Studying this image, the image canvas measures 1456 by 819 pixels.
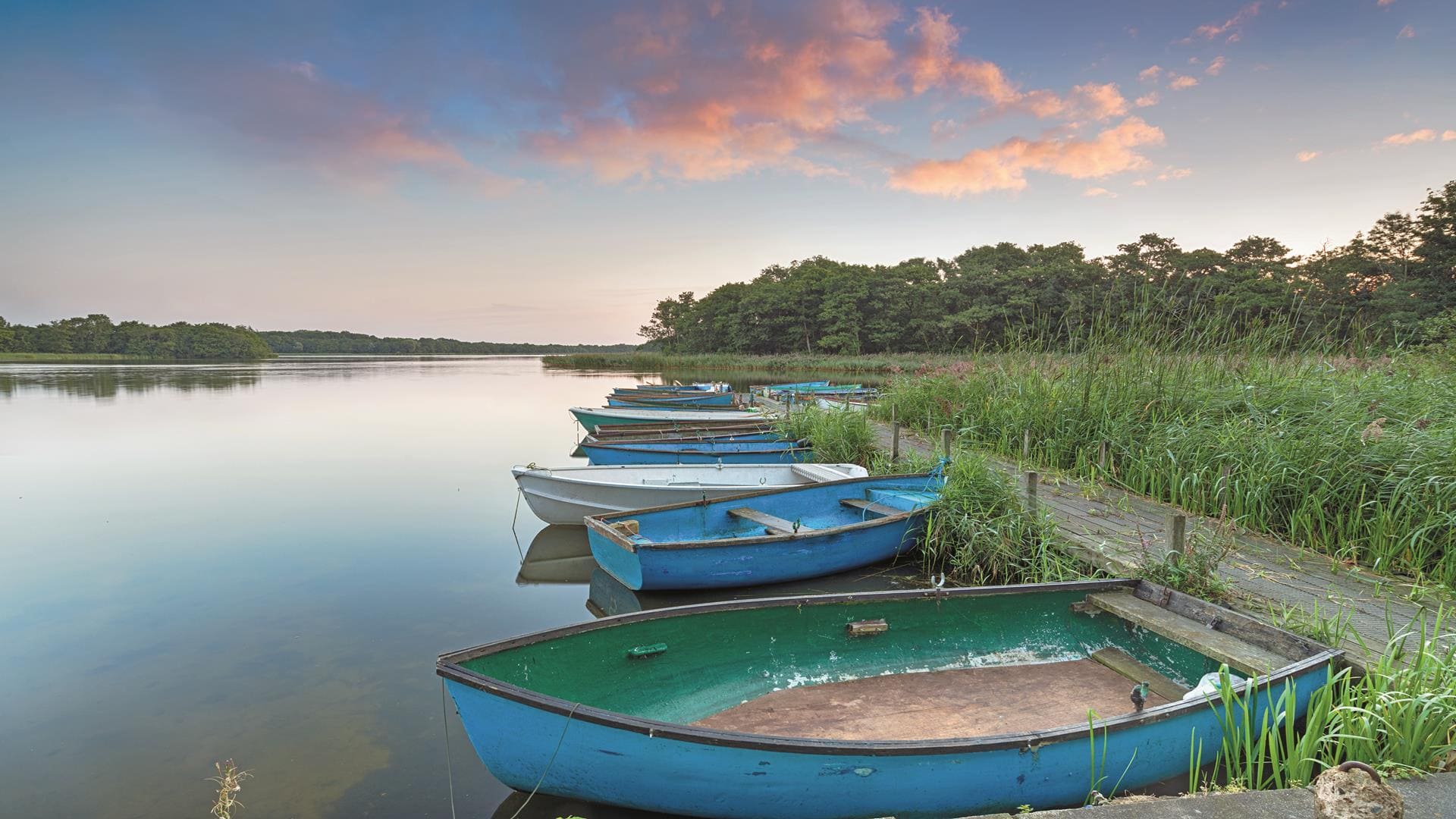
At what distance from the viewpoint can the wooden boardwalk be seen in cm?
378

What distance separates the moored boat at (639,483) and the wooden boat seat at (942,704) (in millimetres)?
3885

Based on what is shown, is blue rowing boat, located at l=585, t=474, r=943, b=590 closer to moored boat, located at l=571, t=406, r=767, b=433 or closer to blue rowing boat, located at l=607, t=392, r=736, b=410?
moored boat, located at l=571, t=406, r=767, b=433

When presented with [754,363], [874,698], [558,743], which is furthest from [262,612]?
[754,363]

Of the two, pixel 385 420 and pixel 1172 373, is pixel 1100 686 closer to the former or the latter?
pixel 1172 373

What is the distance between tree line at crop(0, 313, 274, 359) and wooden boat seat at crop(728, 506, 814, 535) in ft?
345

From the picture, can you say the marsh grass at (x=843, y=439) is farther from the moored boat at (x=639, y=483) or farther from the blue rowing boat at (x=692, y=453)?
the moored boat at (x=639, y=483)

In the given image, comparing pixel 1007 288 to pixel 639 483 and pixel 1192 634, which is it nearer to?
pixel 639 483

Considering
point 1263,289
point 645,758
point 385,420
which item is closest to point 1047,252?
point 1263,289

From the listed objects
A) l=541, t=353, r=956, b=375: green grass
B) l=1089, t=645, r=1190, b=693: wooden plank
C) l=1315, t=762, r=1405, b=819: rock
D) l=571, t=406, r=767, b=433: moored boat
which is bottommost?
l=1089, t=645, r=1190, b=693: wooden plank

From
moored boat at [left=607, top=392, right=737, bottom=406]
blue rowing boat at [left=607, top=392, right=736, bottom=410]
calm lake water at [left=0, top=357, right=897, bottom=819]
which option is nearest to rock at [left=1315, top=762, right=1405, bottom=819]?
calm lake water at [left=0, top=357, right=897, bottom=819]

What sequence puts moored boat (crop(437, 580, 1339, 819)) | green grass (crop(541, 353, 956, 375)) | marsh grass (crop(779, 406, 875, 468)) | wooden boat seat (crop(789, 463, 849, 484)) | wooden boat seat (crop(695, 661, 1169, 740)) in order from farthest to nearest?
green grass (crop(541, 353, 956, 375)), marsh grass (crop(779, 406, 875, 468)), wooden boat seat (crop(789, 463, 849, 484)), wooden boat seat (crop(695, 661, 1169, 740)), moored boat (crop(437, 580, 1339, 819))

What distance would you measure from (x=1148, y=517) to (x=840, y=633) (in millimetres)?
3931

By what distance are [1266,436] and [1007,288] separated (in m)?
52.4

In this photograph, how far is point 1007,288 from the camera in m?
53.4
